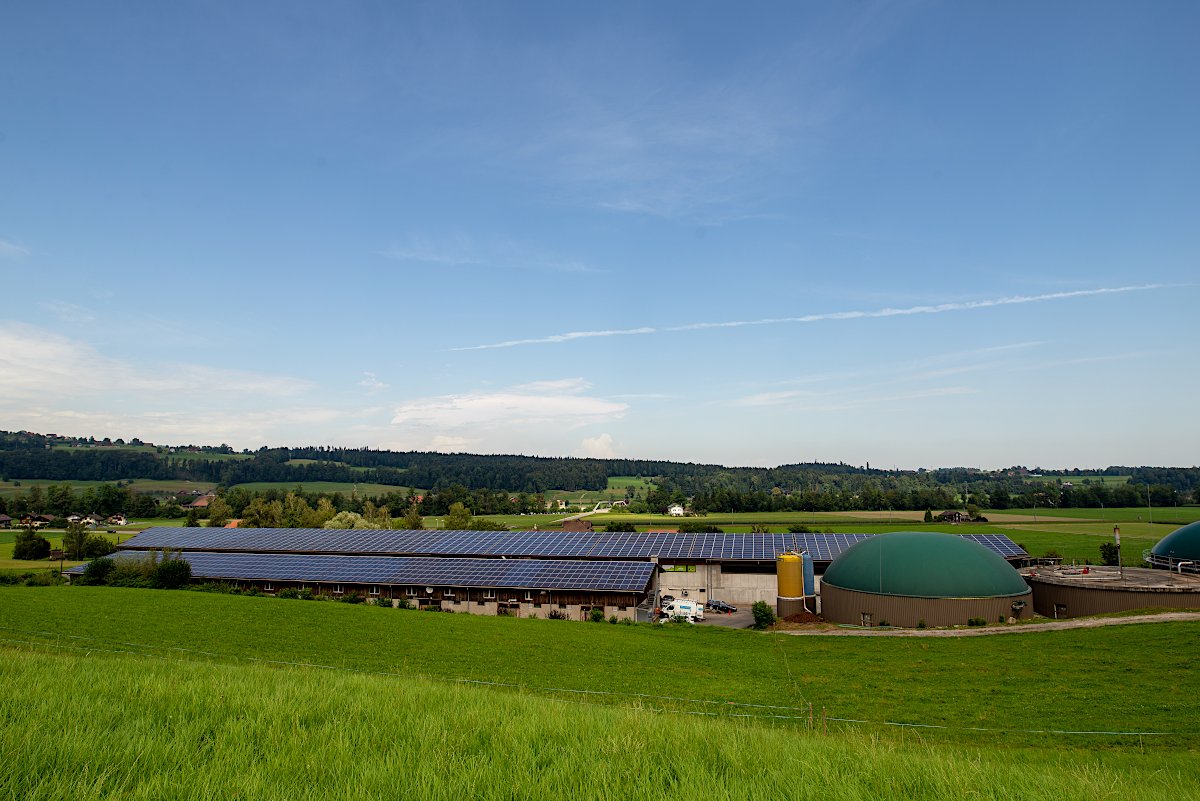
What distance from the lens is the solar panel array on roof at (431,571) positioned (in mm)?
63969

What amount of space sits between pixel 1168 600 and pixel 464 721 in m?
65.9

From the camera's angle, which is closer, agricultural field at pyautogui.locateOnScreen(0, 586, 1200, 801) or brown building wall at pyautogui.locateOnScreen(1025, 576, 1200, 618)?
agricultural field at pyautogui.locateOnScreen(0, 586, 1200, 801)

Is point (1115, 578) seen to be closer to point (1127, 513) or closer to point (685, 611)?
point (685, 611)

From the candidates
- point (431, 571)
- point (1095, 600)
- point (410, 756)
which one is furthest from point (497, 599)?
point (410, 756)

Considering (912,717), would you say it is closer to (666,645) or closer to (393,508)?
(666,645)

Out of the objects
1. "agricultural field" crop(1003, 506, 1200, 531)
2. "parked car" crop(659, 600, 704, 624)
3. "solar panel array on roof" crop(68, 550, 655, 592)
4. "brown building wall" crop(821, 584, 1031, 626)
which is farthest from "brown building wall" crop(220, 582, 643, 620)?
"agricultural field" crop(1003, 506, 1200, 531)

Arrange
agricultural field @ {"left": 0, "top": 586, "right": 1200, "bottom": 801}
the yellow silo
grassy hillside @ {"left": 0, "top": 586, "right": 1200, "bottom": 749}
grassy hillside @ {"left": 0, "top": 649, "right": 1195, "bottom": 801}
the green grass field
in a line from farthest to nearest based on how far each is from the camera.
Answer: the green grass field < the yellow silo < grassy hillside @ {"left": 0, "top": 586, "right": 1200, "bottom": 749} < agricultural field @ {"left": 0, "top": 586, "right": 1200, "bottom": 801} < grassy hillside @ {"left": 0, "top": 649, "right": 1195, "bottom": 801}

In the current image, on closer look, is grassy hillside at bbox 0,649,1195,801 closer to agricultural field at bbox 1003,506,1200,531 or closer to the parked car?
the parked car

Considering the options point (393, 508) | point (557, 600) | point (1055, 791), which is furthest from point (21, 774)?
point (393, 508)

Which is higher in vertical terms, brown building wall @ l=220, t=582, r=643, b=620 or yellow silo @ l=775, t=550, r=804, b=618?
yellow silo @ l=775, t=550, r=804, b=618

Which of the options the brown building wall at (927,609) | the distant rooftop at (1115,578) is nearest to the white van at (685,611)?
the brown building wall at (927,609)

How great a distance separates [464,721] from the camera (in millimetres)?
8906

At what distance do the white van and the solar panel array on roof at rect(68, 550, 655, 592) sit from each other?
3.63 metres

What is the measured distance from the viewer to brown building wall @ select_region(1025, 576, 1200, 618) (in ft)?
174
